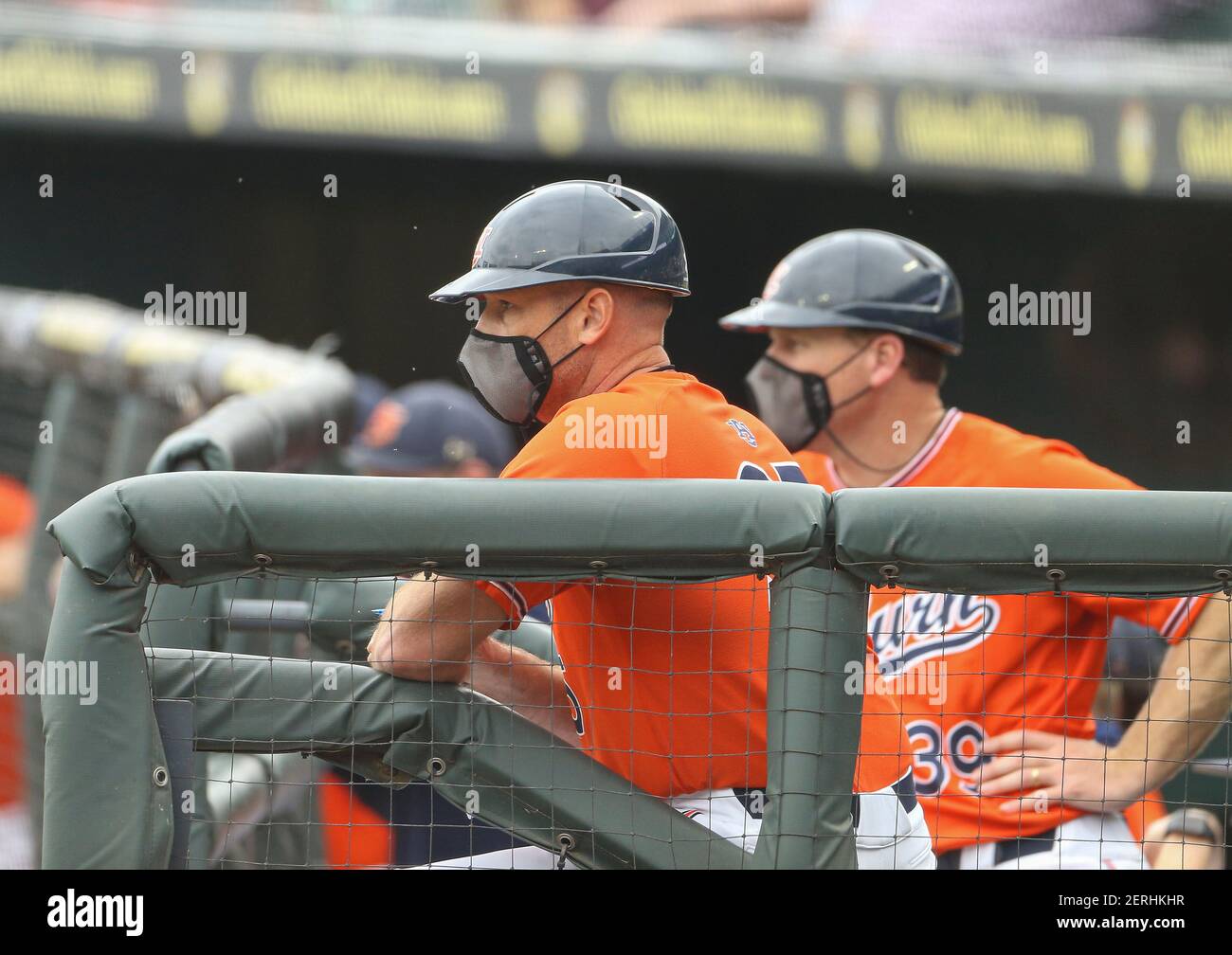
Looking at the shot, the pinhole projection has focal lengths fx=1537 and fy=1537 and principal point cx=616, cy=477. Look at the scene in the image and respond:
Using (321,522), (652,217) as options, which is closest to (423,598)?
(321,522)

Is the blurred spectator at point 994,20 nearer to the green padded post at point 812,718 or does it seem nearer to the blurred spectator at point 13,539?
the blurred spectator at point 13,539

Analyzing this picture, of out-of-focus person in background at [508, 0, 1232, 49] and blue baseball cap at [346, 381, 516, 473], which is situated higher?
out-of-focus person in background at [508, 0, 1232, 49]

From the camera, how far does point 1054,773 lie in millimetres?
2611

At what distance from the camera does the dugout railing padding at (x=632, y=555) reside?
1573 mm

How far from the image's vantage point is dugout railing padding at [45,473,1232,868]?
1.57 meters

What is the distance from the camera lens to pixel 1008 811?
2.70m

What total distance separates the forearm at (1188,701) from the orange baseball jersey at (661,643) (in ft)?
2.10

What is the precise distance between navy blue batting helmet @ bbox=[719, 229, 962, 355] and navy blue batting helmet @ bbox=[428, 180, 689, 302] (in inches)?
48.5

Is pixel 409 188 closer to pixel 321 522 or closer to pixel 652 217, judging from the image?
pixel 652 217

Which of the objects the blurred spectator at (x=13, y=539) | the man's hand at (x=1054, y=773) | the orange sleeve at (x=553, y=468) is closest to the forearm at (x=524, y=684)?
the orange sleeve at (x=553, y=468)

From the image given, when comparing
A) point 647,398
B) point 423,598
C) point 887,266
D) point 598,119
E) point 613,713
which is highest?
point 598,119

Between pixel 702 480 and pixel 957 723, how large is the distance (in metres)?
1.35

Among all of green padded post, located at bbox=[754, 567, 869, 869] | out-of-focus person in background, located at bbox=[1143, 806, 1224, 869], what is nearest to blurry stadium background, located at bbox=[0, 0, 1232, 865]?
out-of-focus person in background, located at bbox=[1143, 806, 1224, 869]

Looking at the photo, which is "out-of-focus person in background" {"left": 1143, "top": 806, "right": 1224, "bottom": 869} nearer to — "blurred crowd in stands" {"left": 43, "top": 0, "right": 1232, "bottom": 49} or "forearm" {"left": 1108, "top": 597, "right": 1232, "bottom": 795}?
"forearm" {"left": 1108, "top": 597, "right": 1232, "bottom": 795}
